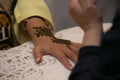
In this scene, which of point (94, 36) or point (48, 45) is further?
point (48, 45)

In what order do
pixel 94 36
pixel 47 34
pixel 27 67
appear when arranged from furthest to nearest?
1. pixel 47 34
2. pixel 27 67
3. pixel 94 36

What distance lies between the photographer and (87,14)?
1.94 feet

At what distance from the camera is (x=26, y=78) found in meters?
0.66

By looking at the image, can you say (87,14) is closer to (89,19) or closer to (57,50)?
(89,19)

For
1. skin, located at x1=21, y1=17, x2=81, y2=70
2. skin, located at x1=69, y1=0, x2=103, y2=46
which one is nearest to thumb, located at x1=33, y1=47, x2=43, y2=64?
skin, located at x1=21, y1=17, x2=81, y2=70

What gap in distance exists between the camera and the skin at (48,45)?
0.73 metres

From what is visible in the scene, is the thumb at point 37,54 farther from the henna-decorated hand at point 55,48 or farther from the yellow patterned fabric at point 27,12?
the yellow patterned fabric at point 27,12

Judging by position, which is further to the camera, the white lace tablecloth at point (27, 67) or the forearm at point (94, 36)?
the white lace tablecloth at point (27, 67)

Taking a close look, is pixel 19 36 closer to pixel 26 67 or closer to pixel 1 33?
pixel 1 33

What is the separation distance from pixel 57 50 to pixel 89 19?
0.65 ft

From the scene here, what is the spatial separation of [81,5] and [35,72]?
0.20 metres

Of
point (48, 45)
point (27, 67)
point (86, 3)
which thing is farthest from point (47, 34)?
point (86, 3)

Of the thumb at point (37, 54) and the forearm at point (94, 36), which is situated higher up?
the forearm at point (94, 36)

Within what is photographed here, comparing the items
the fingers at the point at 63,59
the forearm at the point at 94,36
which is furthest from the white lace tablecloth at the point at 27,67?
the forearm at the point at 94,36
